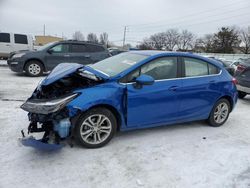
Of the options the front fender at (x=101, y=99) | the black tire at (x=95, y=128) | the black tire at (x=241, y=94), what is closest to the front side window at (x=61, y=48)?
the black tire at (x=241, y=94)

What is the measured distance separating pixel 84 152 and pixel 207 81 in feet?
8.87

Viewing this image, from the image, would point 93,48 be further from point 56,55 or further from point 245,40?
point 245,40

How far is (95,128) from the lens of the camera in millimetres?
3873

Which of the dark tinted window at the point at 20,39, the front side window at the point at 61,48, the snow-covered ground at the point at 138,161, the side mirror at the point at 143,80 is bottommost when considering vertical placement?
the snow-covered ground at the point at 138,161

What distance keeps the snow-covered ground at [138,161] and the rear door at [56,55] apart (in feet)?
19.7

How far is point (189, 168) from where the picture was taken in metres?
3.57

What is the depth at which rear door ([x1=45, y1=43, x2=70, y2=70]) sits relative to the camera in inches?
420

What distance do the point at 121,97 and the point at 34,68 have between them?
766 centimetres

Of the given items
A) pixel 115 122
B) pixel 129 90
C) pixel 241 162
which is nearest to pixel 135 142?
pixel 115 122

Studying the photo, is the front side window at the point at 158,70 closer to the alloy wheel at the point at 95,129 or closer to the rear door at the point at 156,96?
the rear door at the point at 156,96

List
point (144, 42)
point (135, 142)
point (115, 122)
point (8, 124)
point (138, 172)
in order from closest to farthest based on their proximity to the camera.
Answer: point (138, 172)
point (115, 122)
point (135, 142)
point (8, 124)
point (144, 42)

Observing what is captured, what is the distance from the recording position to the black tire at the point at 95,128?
148 inches

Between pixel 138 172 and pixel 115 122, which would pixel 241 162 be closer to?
Result: pixel 138 172

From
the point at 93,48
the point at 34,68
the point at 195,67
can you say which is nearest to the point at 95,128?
the point at 195,67
